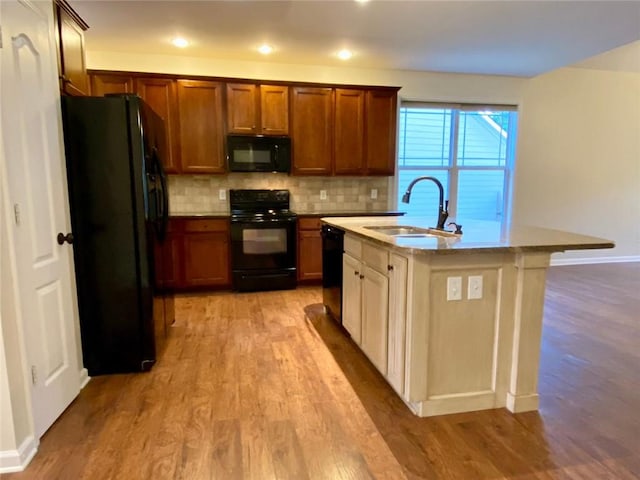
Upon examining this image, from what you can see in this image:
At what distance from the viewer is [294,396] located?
2.35m

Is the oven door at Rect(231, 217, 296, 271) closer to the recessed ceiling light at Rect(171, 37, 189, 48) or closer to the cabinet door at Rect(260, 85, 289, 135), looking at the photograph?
the cabinet door at Rect(260, 85, 289, 135)

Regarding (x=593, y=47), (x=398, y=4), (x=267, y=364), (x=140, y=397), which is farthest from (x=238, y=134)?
(x=593, y=47)

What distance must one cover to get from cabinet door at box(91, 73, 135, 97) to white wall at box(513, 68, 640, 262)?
5058mm

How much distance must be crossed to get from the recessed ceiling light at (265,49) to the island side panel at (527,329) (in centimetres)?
340

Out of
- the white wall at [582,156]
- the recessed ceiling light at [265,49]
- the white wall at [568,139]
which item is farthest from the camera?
the white wall at [582,156]

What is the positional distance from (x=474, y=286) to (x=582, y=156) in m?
5.11

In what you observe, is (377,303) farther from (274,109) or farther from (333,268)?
(274,109)

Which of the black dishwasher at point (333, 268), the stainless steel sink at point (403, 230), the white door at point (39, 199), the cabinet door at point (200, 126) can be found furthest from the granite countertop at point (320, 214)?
the white door at point (39, 199)

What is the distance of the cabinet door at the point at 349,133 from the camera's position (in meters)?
4.84

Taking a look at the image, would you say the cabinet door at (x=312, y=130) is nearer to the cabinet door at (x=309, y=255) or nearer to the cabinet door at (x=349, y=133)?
the cabinet door at (x=349, y=133)

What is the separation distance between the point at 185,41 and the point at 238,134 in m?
1.06

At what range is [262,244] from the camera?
14.8 feet

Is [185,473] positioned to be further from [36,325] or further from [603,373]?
[603,373]

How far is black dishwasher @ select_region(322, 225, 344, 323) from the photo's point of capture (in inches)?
125
